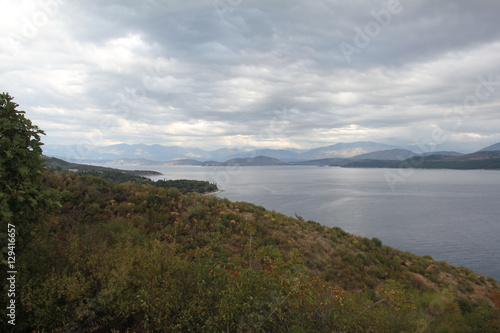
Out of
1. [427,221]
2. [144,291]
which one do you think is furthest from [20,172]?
[427,221]

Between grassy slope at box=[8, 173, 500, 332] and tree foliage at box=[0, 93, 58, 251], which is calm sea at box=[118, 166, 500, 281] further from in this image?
tree foliage at box=[0, 93, 58, 251]

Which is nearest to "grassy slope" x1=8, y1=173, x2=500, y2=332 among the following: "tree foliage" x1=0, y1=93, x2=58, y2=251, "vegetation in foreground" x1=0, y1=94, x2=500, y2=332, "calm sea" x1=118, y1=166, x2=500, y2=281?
"vegetation in foreground" x1=0, y1=94, x2=500, y2=332

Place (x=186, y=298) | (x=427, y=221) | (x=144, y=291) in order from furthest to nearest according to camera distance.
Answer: (x=427, y=221), (x=186, y=298), (x=144, y=291)

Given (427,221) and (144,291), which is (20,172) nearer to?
(144,291)

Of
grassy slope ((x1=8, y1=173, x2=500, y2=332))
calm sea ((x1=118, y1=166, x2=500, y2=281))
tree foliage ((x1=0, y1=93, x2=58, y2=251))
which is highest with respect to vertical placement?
tree foliage ((x1=0, y1=93, x2=58, y2=251))

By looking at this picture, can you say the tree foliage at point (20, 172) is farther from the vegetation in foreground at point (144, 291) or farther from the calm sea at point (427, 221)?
the calm sea at point (427, 221)

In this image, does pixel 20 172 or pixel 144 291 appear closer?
pixel 144 291

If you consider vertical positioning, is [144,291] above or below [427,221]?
above

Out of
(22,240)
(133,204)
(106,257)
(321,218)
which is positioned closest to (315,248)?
(133,204)

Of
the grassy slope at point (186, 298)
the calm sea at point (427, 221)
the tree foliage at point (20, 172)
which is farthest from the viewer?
the calm sea at point (427, 221)

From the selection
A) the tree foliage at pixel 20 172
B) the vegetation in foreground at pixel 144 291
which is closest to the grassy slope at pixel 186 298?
the vegetation in foreground at pixel 144 291

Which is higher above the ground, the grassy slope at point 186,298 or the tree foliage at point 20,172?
the tree foliage at point 20,172

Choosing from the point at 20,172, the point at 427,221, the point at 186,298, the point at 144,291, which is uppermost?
the point at 20,172

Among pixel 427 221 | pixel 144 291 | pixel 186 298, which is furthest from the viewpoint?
pixel 427 221
